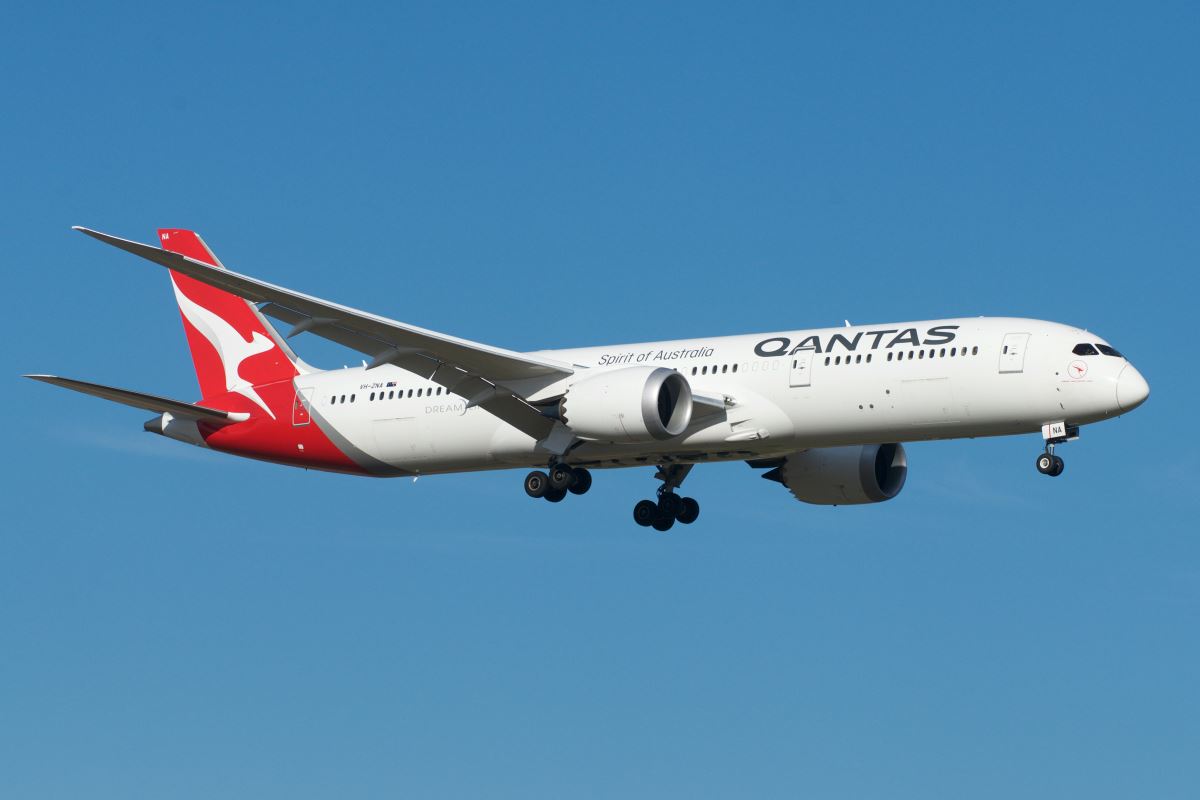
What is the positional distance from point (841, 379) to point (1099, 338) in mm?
5921

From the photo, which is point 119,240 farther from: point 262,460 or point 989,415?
point 989,415

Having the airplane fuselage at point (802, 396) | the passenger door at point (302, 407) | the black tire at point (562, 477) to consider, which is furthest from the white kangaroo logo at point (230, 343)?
the black tire at point (562, 477)

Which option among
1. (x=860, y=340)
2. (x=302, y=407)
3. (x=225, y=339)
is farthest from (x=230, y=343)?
(x=860, y=340)

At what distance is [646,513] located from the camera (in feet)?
176

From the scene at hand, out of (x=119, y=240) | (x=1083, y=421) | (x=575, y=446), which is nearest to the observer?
(x=119, y=240)

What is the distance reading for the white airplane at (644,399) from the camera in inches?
1795

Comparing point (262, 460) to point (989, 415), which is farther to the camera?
point (262, 460)

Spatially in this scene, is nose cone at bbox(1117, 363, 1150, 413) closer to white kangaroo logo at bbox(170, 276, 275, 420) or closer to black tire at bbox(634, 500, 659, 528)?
black tire at bbox(634, 500, 659, 528)

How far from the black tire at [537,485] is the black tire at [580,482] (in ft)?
2.29

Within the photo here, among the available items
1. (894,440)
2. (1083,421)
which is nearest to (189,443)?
(894,440)

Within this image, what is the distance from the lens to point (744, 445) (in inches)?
1901

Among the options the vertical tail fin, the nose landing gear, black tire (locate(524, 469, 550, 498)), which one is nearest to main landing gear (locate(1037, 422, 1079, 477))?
the nose landing gear

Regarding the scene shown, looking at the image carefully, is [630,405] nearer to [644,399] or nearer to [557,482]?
[644,399]

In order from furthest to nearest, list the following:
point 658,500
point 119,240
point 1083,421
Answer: point 658,500 → point 1083,421 → point 119,240
